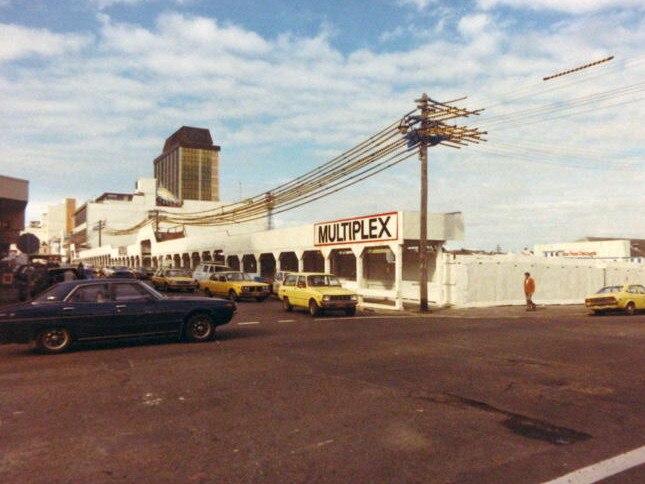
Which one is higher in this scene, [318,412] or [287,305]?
[287,305]

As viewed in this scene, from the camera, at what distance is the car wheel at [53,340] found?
10.5 meters

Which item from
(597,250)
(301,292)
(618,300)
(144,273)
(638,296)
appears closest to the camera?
(301,292)

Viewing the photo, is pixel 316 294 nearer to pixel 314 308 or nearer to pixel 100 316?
pixel 314 308

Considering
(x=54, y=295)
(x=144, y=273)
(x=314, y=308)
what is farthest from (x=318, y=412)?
(x=144, y=273)

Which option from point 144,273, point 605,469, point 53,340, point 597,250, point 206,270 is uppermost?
point 597,250

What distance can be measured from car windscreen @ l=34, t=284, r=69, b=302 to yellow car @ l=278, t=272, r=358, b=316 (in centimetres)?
916

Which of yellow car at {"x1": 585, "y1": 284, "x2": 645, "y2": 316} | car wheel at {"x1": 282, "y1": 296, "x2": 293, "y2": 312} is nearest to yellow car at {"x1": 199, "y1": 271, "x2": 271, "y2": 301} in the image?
car wheel at {"x1": 282, "y1": 296, "x2": 293, "y2": 312}

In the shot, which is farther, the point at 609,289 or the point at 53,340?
the point at 609,289

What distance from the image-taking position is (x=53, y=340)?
10602mm

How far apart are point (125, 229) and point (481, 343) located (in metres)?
121

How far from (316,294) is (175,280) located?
15.4 meters

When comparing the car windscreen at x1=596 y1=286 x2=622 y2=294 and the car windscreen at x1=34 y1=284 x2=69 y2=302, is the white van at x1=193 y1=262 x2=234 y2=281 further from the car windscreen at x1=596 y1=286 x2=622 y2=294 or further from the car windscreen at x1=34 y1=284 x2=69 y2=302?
the car windscreen at x1=596 y1=286 x2=622 y2=294

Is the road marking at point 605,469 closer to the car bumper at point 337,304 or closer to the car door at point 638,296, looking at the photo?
the car bumper at point 337,304

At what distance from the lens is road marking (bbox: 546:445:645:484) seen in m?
4.36
